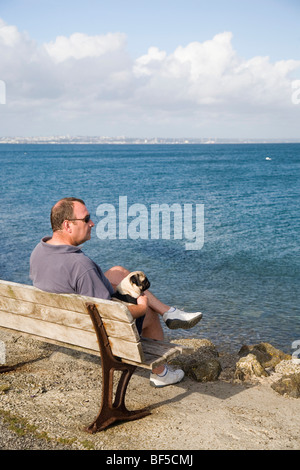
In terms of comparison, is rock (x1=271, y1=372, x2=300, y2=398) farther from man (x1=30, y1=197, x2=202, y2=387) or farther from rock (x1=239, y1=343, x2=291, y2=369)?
man (x1=30, y1=197, x2=202, y2=387)

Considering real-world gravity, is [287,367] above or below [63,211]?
below

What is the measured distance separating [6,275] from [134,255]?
163 inches

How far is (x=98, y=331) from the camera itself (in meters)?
3.89

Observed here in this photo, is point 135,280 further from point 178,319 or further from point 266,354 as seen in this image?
point 266,354

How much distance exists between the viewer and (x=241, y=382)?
5.56 meters

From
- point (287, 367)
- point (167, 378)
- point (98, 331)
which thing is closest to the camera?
point (98, 331)

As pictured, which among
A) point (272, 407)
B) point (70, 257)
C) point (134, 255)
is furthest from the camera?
point (134, 255)

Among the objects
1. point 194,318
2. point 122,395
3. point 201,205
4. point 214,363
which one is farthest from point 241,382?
point 201,205

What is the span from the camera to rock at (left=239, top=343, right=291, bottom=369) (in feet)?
21.2

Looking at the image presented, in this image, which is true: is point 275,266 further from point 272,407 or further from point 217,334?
point 272,407

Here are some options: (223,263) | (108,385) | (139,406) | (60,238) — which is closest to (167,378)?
(139,406)

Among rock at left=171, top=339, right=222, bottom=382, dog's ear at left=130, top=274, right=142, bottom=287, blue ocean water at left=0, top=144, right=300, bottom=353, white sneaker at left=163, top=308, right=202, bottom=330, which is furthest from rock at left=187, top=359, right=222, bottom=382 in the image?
blue ocean water at left=0, top=144, right=300, bottom=353

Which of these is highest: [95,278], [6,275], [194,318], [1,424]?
[95,278]

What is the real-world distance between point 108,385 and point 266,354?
10.9 ft
